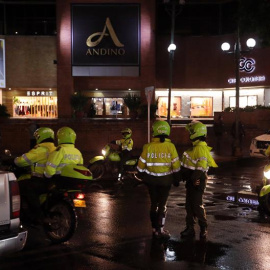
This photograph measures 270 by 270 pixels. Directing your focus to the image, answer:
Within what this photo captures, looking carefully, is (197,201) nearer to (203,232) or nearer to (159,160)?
(203,232)

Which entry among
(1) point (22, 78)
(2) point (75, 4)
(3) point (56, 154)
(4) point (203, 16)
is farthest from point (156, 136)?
(4) point (203, 16)

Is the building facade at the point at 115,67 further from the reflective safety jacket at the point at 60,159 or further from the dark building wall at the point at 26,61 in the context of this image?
the reflective safety jacket at the point at 60,159

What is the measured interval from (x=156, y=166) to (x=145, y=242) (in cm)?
117

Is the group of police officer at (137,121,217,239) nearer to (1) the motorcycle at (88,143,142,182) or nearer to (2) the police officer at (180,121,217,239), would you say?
(2) the police officer at (180,121,217,239)

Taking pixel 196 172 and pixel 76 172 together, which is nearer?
pixel 76 172

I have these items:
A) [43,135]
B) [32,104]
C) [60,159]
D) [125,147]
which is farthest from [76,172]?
[32,104]

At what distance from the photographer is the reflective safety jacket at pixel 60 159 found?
7520 millimetres

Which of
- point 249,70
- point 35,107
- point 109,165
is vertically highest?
point 249,70

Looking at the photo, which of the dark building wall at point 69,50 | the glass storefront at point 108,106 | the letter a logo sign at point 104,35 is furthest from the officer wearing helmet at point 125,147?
the glass storefront at point 108,106

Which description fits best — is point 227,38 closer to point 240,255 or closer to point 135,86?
point 135,86

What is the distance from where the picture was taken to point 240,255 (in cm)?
716

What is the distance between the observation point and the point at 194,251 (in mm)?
7363

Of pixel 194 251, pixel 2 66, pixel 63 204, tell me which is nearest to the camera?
pixel 194 251

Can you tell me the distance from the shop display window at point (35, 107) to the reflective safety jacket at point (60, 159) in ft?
99.9
